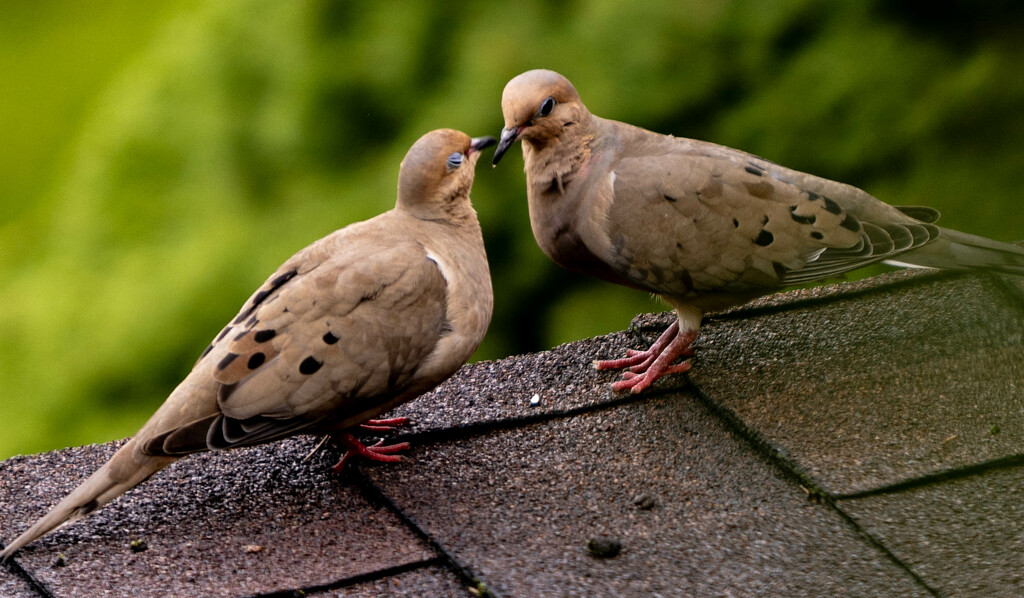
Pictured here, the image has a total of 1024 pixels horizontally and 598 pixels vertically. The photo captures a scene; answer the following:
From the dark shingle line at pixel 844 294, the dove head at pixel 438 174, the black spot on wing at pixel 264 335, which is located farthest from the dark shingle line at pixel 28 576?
the dark shingle line at pixel 844 294

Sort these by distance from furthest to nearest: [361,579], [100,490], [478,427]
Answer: [478,427], [100,490], [361,579]

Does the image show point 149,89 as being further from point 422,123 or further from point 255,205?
point 422,123

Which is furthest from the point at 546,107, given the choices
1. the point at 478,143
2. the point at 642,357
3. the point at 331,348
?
the point at 331,348

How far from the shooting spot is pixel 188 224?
463cm

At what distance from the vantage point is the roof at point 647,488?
8.11ft

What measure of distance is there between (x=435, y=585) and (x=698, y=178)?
1475 millimetres

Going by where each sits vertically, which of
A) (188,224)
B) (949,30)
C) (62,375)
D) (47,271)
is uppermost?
(949,30)

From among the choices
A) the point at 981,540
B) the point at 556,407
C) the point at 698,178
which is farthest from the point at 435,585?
the point at 698,178

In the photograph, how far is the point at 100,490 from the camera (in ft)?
8.50

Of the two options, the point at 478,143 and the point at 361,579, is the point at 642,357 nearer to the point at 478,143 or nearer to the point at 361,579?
the point at 478,143

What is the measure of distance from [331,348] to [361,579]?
570 millimetres

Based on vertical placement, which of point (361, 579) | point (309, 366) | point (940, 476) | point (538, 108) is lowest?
point (361, 579)

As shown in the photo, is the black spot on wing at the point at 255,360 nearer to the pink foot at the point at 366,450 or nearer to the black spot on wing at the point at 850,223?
the pink foot at the point at 366,450

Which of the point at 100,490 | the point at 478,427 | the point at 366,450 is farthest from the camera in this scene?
the point at 478,427
